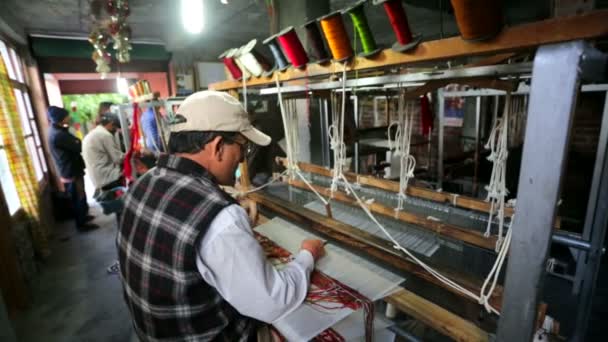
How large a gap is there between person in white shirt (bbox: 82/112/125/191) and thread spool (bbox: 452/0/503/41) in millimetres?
4215

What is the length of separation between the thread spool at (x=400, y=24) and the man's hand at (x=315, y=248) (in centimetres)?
78

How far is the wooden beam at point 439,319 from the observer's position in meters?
0.84

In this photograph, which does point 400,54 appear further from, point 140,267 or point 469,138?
point 469,138

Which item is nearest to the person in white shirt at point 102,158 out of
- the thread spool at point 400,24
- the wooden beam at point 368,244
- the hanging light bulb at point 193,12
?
the hanging light bulb at point 193,12

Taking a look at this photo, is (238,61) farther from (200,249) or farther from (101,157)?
(101,157)

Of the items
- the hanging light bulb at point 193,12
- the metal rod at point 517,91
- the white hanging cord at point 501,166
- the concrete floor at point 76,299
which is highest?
the hanging light bulb at point 193,12

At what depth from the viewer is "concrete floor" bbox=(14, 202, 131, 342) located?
2432 mm

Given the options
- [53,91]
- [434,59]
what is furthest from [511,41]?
[53,91]

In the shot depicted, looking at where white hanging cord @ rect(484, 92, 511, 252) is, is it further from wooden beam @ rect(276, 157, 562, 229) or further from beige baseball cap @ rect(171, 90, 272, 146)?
beige baseball cap @ rect(171, 90, 272, 146)

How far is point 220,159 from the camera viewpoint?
104 cm

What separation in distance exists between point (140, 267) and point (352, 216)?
1.20 m

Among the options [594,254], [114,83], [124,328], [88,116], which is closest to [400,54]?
[594,254]

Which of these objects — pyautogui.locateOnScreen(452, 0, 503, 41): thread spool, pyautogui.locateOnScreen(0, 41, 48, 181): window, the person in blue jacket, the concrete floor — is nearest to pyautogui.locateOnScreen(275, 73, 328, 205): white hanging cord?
pyautogui.locateOnScreen(452, 0, 503, 41): thread spool

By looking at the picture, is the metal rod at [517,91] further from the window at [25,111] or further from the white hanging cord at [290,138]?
the window at [25,111]
